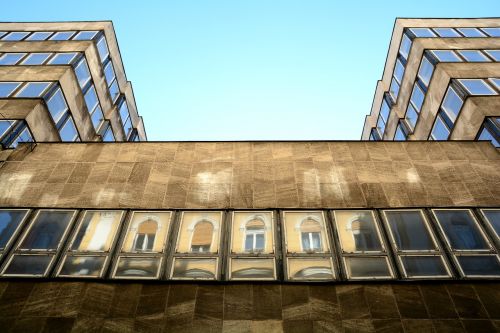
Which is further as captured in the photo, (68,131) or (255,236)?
(68,131)

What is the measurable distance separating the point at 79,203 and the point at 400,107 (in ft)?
74.6

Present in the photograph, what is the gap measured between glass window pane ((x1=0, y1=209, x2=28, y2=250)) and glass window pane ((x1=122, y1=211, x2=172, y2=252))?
359cm

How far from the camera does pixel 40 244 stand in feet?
37.2

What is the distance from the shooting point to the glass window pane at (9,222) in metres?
11.5

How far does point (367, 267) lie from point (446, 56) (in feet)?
59.9

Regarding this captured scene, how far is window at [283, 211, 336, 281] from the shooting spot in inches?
410

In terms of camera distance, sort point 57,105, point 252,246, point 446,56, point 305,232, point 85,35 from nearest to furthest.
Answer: point 252,246
point 305,232
point 57,105
point 446,56
point 85,35

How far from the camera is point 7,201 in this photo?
12.8 metres

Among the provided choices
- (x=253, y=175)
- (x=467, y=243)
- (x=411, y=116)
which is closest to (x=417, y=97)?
(x=411, y=116)

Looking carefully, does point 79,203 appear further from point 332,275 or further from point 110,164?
point 332,275

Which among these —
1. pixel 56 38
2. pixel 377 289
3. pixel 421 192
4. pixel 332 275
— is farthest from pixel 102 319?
pixel 56 38

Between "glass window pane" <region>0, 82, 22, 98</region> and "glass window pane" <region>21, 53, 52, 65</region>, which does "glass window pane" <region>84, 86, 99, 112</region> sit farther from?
"glass window pane" <region>0, 82, 22, 98</region>

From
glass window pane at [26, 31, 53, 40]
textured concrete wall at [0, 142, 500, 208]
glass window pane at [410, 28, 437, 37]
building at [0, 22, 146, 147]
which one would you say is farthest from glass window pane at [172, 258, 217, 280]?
glass window pane at [26, 31, 53, 40]

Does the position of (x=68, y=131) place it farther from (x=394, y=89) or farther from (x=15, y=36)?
(x=394, y=89)
